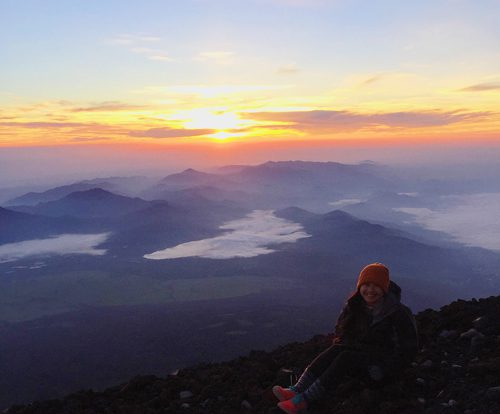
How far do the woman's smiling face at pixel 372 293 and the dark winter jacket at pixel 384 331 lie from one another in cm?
12

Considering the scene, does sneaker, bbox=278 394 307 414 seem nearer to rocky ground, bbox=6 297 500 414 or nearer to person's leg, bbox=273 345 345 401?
person's leg, bbox=273 345 345 401

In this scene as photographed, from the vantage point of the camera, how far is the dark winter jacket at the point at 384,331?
7164 millimetres

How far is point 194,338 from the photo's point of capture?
14775cm

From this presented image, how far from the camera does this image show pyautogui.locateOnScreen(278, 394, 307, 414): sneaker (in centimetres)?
730

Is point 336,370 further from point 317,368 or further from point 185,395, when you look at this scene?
point 185,395

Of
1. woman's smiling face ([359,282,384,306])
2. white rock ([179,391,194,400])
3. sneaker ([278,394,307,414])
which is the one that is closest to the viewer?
sneaker ([278,394,307,414])

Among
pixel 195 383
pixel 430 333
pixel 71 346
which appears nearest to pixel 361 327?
pixel 430 333

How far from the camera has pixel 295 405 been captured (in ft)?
24.0

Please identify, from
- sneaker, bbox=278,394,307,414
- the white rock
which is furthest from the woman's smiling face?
the white rock

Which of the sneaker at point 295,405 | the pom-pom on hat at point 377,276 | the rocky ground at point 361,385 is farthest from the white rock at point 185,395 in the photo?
the pom-pom on hat at point 377,276

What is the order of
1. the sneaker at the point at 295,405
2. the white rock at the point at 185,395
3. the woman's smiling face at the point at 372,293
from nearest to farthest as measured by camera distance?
the sneaker at the point at 295,405
the woman's smiling face at the point at 372,293
the white rock at the point at 185,395

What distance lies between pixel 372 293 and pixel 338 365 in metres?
1.35

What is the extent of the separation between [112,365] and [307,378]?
133164 millimetres

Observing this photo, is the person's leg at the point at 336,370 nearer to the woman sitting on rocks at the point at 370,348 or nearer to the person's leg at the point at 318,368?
the woman sitting on rocks at the point at 370,348
